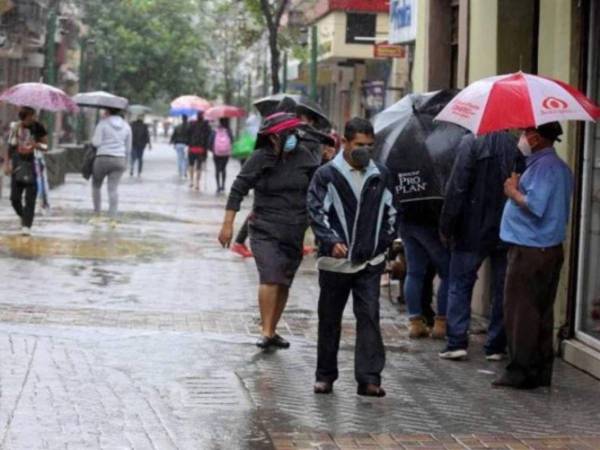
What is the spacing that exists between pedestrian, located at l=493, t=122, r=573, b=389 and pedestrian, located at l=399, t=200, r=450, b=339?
1864 millimetres

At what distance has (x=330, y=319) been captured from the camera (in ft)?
30.8

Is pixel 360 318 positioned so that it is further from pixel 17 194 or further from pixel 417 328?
pixel 17 194

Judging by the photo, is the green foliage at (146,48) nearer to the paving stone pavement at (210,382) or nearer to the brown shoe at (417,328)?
the paving stone pavement at (210,382)

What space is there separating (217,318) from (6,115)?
103ft

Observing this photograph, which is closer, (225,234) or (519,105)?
(519,105)

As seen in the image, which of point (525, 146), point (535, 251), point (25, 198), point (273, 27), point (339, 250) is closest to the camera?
point (339, 250)

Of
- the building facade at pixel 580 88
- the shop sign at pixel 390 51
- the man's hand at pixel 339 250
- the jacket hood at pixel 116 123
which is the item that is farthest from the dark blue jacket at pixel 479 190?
the shop sign at pixel 390 51

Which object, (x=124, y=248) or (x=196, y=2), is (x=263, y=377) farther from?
(x=196, y=2)

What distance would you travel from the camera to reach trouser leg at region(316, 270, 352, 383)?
30.5 ft

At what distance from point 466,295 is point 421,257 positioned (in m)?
1.03

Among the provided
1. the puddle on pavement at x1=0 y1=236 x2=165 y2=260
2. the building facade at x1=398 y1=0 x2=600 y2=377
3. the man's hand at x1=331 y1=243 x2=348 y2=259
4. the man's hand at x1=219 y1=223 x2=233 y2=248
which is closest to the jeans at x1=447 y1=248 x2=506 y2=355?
the building facade at x1=398 y1=0 x2=600 y2=377

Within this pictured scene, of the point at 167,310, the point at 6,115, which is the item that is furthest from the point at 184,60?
the point at 167,310

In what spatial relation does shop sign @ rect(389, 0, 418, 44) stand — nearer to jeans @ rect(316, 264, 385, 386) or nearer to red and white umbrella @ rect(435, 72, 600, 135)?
red and white umbrella @ rect(435, 72, 600, 135)

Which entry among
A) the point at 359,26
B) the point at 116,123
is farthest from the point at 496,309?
the point at 359,26
